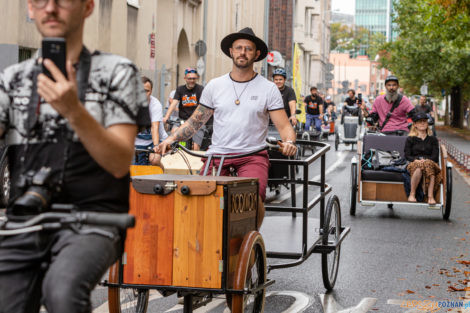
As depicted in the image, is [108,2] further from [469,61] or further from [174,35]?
[469,61]

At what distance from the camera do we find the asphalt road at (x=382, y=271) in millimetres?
7184

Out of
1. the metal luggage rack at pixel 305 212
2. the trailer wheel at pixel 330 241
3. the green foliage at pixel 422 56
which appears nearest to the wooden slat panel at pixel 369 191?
the trailer wheel at pixel 330 241

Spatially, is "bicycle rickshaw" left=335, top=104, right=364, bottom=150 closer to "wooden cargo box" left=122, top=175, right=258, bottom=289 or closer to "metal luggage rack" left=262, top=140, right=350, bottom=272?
"metal luggage rack" left=262, top=140, right=350, bottom=272

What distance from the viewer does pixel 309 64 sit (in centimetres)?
9262

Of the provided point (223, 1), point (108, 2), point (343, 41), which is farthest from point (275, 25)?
point (343, 41)

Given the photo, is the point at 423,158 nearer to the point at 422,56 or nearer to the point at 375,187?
the point at 375,187

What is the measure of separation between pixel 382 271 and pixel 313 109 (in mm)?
20365

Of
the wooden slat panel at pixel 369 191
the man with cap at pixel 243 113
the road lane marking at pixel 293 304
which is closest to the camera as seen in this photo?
the man with cap at pixel 243 113

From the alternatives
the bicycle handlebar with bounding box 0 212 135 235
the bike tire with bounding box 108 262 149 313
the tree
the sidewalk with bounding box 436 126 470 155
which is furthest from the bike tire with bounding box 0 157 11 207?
the tree

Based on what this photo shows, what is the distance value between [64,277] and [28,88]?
0.75 metres

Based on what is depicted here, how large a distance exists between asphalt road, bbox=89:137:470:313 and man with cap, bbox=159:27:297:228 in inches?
46.3

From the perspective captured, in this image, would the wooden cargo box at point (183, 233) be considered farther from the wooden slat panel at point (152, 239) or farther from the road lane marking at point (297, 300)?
the road lane marking at point (297, 300)

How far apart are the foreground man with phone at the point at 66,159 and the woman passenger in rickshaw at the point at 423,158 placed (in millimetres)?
10011

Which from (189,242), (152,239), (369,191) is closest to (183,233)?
(189,242)
